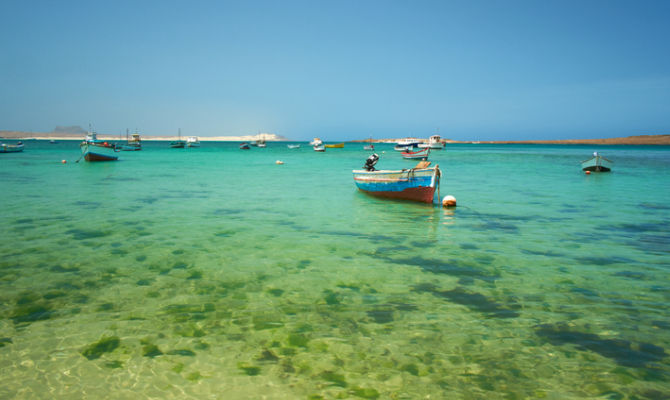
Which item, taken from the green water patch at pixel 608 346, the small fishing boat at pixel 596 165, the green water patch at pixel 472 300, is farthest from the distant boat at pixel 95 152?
the small fishing boat at pixel 596 165

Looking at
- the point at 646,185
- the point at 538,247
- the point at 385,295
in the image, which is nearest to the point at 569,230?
the point at 538,247

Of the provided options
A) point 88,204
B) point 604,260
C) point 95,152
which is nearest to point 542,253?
point 604,260

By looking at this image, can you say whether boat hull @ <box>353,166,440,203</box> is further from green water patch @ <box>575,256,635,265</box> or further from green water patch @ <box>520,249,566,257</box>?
green water patch @ <box>575,256,635,265</box>

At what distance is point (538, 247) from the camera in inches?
372

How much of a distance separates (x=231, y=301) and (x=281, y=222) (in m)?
6.61

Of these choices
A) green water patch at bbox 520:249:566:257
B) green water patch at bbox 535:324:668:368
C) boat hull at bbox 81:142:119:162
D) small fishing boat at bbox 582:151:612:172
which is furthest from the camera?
boat hull at bbox 81:142:119:162

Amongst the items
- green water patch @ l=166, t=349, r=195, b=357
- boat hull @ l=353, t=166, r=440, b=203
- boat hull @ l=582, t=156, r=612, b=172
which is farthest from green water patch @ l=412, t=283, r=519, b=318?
boat hull @ l=582, t=156, r=612, b=172

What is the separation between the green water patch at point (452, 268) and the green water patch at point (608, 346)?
1.91 meters

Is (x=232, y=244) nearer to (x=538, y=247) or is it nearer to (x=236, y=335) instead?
(x=236, y=335)

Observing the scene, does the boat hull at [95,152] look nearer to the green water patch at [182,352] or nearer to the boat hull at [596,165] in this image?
the green water patch at [182,352]

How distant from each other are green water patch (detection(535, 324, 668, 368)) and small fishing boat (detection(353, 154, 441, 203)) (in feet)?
34.1

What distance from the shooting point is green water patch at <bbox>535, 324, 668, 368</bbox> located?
4461mm

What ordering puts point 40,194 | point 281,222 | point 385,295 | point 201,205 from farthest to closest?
point 40,194 < point 201,205 < point 281,222 < point 385,295

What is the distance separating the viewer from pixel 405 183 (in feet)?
53.9
